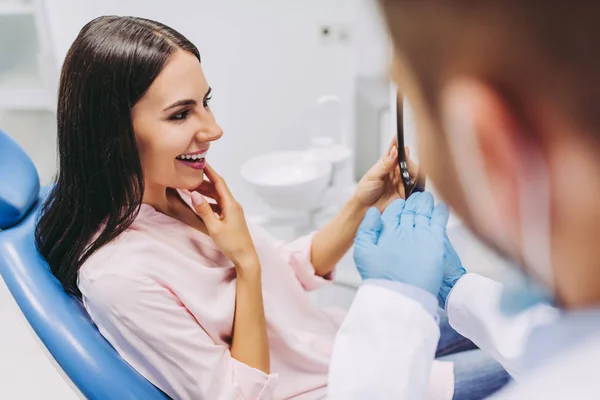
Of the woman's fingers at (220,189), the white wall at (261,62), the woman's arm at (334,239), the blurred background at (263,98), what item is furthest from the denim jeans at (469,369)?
the white wall at (261,62)

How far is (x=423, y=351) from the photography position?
616mm

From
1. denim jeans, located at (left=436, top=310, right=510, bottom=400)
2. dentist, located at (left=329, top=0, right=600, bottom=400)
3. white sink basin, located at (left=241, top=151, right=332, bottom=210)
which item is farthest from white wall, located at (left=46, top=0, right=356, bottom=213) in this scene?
dentist, located at (left=329, top=0, right=600, bottom=400)

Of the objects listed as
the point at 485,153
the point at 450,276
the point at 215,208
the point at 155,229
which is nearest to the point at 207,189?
the point at 215,208

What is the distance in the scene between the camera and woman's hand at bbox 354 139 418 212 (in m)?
1.12

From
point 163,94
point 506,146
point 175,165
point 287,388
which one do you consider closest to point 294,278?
point 287,388

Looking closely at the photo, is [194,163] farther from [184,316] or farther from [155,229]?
[184,316]

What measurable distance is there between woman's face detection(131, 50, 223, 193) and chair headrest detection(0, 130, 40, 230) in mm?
273

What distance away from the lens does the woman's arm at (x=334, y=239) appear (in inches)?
49.9

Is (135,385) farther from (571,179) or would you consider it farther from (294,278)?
(571,179)

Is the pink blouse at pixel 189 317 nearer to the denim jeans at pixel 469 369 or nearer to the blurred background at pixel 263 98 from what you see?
the denim jeans at pixel 469 369

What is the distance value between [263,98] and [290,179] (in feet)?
2.16

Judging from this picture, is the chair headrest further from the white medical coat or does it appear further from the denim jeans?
the denim jeans

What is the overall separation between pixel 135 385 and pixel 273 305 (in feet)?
1.12

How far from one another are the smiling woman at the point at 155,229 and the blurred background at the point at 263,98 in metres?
1.01
